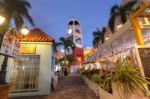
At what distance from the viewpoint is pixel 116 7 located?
747 inches

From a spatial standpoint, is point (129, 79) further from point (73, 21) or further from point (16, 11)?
point (73, 21)

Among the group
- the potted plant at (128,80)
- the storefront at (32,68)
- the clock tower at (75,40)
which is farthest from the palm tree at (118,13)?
the clock tower at (75,40)

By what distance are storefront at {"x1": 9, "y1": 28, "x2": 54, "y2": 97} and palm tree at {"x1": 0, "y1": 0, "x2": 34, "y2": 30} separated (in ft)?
5.92

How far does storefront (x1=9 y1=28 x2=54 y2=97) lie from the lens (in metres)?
8.74

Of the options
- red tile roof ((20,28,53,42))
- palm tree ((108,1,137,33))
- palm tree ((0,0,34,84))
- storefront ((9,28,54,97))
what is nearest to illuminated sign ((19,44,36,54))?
storefront ((9,28,54,97))

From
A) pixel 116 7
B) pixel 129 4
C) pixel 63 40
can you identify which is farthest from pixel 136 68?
pixel 63 40

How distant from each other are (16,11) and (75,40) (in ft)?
106

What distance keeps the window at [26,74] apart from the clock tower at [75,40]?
89.5ft

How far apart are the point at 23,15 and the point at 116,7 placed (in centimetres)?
1543

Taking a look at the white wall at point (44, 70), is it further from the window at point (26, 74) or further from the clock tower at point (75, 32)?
the clock tower at point (75, 32)

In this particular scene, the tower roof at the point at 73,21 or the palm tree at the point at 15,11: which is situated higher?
the tower roof at the point at 73,21

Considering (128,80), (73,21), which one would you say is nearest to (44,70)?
(128,80)

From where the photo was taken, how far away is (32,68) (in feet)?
30.1

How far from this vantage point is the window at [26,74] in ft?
28.7
